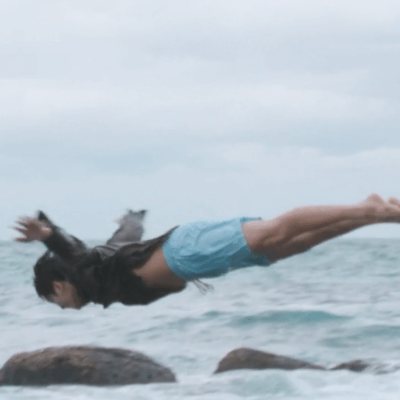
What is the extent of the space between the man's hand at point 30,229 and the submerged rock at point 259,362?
17.3 ft

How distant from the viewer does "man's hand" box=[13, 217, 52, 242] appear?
6.14 meters

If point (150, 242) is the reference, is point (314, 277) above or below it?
below

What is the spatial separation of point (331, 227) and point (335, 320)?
11.2 m

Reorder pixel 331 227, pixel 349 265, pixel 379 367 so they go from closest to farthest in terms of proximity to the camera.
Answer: pixel 331 227
pixel 379 367
pixel 349 265

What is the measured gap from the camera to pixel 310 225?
609cm

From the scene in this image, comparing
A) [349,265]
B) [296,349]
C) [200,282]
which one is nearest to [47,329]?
[296,349]

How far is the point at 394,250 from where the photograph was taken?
4531cm

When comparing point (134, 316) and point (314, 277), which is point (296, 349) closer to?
point (134, 316)

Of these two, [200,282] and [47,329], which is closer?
[200,282]

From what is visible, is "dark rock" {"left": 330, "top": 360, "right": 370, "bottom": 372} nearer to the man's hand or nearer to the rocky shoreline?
the rocky shoreline

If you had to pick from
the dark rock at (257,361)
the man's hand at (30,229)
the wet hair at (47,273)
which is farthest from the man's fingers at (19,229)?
the dark rock at (257,361)

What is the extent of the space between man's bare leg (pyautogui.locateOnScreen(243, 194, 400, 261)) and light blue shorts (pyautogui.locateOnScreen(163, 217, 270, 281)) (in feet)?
0.29

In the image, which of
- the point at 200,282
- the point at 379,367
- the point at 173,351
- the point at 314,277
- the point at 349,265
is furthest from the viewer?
the point at 349,265

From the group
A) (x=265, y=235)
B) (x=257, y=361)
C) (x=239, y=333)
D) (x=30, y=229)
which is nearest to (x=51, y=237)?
(x=30, y=229)
